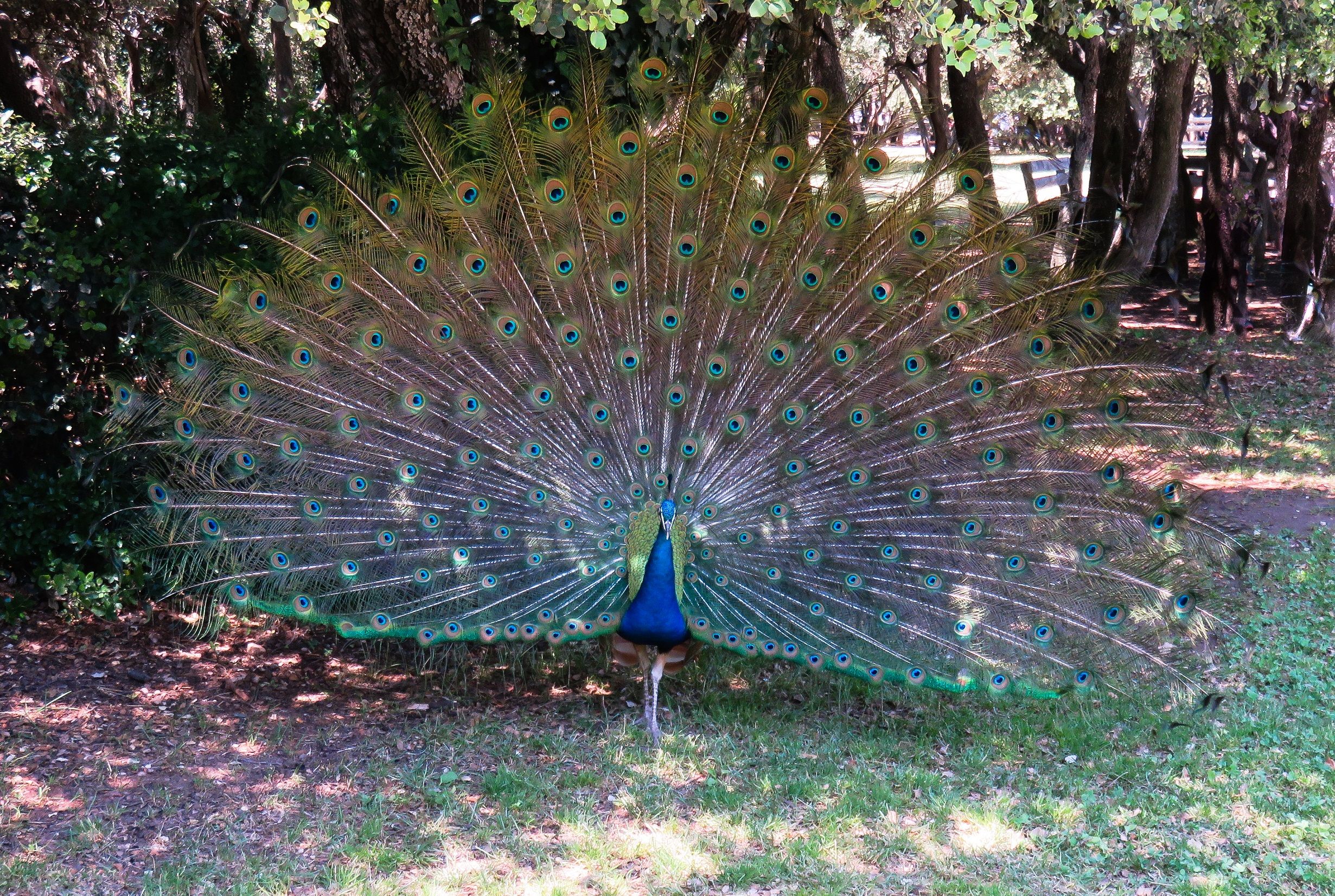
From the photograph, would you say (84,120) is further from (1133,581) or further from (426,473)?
(1133,581)

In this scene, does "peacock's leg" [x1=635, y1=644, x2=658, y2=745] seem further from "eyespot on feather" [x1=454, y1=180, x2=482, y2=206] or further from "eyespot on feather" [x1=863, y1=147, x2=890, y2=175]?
"eyespot on feather" [x1=863, y1=147, x2=890, y2=175]

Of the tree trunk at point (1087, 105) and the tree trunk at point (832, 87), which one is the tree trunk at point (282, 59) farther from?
the tree trunk at point (1087, 105)

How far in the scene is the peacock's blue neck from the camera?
5.92m

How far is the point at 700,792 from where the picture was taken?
5660mm

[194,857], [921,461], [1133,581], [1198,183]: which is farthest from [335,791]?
[1198,183]

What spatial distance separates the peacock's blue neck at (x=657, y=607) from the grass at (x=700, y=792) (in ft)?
1.96

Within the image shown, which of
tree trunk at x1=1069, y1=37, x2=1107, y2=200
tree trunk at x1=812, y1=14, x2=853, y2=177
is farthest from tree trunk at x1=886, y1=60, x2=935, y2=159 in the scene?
tree trunk at x1=1069, y1=37, x2=1107, y2=200

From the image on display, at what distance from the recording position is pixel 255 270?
21.1 ft

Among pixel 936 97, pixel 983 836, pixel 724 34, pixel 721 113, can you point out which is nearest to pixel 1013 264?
pixel 721 113

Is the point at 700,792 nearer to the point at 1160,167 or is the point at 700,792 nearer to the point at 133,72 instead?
the point at 1160,167

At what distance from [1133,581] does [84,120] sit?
6541mm

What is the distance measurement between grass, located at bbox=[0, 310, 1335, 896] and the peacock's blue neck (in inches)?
23.5

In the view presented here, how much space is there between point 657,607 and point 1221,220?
13.1 metres

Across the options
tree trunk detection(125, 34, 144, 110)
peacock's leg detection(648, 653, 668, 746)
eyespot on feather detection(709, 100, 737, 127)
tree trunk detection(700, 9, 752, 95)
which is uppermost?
tree trunk detection(125, 34, 144, 110)
